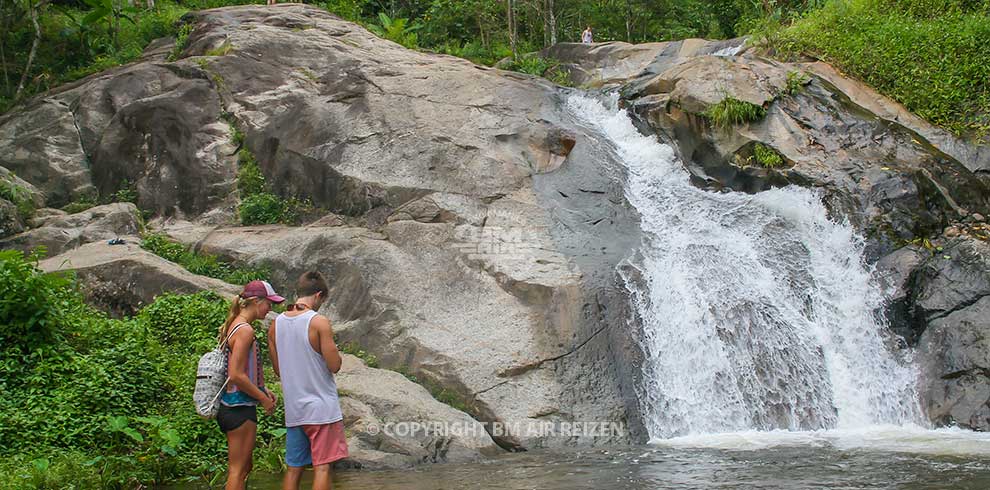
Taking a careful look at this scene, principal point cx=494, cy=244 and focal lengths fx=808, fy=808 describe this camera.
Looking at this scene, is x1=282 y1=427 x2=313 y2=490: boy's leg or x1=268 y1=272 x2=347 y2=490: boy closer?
x1=268 y1=272 x2=347 y2=490: boy

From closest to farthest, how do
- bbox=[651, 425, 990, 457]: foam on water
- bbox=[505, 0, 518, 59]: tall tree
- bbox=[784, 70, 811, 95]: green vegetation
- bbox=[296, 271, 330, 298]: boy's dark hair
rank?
1. bbox=[296, 271, 330, 298]: boy's dark hair
2. bbox=[651, 425, 990, 457]: foam on water
3. bbox=[784, 70, 811, 95]: green vegetation
4. bbox=[505, 0, 518, 59]: tall tree

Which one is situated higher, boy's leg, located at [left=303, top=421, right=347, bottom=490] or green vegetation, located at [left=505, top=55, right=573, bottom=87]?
green vegetation, located at [left=505, top=55, right=573, bottom=87]

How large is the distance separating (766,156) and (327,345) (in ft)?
35.7

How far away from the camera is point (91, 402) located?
27.4 feet

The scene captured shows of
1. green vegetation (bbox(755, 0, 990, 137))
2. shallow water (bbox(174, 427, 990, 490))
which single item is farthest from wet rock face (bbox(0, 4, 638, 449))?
green vegetation (bbox(755, 0, 990, 137))

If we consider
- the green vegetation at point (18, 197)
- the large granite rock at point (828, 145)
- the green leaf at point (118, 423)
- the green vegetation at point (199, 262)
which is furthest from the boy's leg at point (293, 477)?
the green vegetation at point (18, 197)

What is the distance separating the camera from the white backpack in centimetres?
593

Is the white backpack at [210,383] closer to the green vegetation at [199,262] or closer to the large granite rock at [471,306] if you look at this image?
the large granite rock at [471,306]

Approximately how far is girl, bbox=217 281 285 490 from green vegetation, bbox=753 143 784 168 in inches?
413

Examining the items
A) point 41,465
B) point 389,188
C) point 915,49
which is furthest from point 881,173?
point 41,465

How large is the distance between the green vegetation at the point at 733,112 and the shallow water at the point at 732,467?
6686 mm

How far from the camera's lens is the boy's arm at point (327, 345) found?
17.6ft

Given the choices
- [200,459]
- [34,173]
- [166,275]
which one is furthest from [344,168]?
[200,459]

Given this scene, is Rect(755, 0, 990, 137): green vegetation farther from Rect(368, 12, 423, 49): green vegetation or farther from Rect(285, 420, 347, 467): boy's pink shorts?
Rect(285, 420, 347, 467): boy's pink shorts
